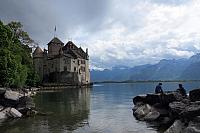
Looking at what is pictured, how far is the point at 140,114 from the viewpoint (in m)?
40.9

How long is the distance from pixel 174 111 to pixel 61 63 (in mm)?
138477

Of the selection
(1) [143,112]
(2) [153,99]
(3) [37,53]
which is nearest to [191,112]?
(1) [143,112]

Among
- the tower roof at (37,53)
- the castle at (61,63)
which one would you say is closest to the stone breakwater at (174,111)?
the castle at (61,63)

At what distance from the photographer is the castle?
555 ft

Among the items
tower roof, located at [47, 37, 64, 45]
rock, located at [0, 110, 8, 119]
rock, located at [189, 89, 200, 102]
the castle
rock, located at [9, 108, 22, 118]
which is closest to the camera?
rock, located at [189, 89, 200, 102]

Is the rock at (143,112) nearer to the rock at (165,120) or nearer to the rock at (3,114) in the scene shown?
the rock at (165,120)

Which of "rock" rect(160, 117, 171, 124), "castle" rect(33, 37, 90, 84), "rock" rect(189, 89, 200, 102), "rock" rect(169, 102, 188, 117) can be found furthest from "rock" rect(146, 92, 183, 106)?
"castle" rect(33, 37, 90, 84)

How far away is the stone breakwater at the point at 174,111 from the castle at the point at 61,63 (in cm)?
12265

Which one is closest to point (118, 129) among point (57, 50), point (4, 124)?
point (4, 124)

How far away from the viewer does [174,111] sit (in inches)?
1323

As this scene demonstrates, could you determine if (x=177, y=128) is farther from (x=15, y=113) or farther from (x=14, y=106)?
(x=14, y=106)

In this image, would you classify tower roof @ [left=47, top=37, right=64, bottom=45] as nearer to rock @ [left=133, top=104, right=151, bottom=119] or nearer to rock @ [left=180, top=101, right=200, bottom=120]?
rock @ [left=133, top=104, right=151, bottom=119]

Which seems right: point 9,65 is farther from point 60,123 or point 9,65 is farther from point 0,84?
point 60,123

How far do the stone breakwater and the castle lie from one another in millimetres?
122646
